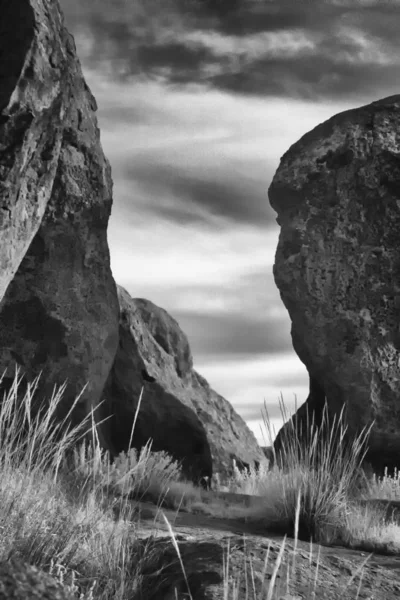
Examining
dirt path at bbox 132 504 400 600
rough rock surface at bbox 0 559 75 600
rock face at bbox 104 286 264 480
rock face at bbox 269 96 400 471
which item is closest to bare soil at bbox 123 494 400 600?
dirt path at bbox 132 504 400 600

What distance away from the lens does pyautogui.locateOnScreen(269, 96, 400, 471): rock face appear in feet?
33.2

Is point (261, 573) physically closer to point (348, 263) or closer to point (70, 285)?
point (70, 285)

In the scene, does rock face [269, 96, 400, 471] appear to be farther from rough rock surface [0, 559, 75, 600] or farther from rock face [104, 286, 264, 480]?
rough rock surface [0, 559, 75, 600]

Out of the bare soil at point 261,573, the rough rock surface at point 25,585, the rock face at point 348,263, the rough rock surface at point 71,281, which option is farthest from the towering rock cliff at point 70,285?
the rough rock surface at point 25,585

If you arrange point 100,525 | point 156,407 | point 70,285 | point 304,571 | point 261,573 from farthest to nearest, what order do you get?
point 156,407
point 70,285
point 100,525
point 304,571
point 261,573

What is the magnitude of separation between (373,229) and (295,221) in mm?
1113

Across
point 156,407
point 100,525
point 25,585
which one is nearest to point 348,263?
point 156,407

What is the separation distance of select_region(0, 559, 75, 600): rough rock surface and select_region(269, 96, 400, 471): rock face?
8.55 meters

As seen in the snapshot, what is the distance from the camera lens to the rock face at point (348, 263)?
399 inches

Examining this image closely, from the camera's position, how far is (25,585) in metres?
1.83

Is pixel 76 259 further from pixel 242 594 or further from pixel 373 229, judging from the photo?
pixel 242 594

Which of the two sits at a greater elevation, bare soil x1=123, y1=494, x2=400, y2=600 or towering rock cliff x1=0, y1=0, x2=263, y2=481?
towering rock cliff x1=0, y1=0, x2=263, y2=481

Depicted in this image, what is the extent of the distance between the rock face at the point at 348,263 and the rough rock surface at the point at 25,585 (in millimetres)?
8551

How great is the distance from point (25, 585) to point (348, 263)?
9225 mm
